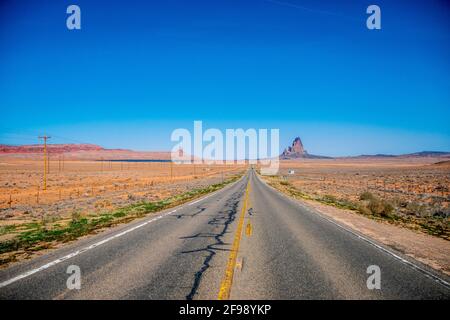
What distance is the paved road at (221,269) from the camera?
499cm

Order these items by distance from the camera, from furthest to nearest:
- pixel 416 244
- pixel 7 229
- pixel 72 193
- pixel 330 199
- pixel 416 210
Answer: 1. pixel 72 193
2. pixel 330 199
3. pixel 416 210
4. pixel 7 229
5. pixel 416 244

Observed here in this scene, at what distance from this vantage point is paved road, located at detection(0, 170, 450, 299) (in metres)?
4.99

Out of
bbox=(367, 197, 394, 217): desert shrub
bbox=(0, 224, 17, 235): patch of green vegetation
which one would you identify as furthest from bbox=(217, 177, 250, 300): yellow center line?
bbox=(367, 197, 394, 217): desert shrub

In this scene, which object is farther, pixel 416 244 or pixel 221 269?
pixel 416 244

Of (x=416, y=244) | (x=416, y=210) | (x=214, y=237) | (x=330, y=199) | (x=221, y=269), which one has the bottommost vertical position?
(x=330, y=199)

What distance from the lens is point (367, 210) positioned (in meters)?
17.8

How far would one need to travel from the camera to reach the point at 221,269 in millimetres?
6148

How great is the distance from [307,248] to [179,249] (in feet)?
12.1

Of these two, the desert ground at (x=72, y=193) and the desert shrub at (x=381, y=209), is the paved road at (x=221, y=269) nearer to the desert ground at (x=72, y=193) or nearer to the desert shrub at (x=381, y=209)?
the desert shrub at (x=381, y=209)

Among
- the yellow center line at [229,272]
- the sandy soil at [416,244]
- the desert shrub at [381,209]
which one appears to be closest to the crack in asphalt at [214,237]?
the yellow center line at [229,272]

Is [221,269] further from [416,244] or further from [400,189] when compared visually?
[400,189]

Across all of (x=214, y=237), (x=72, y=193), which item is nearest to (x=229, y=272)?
(x=214, y=237)
